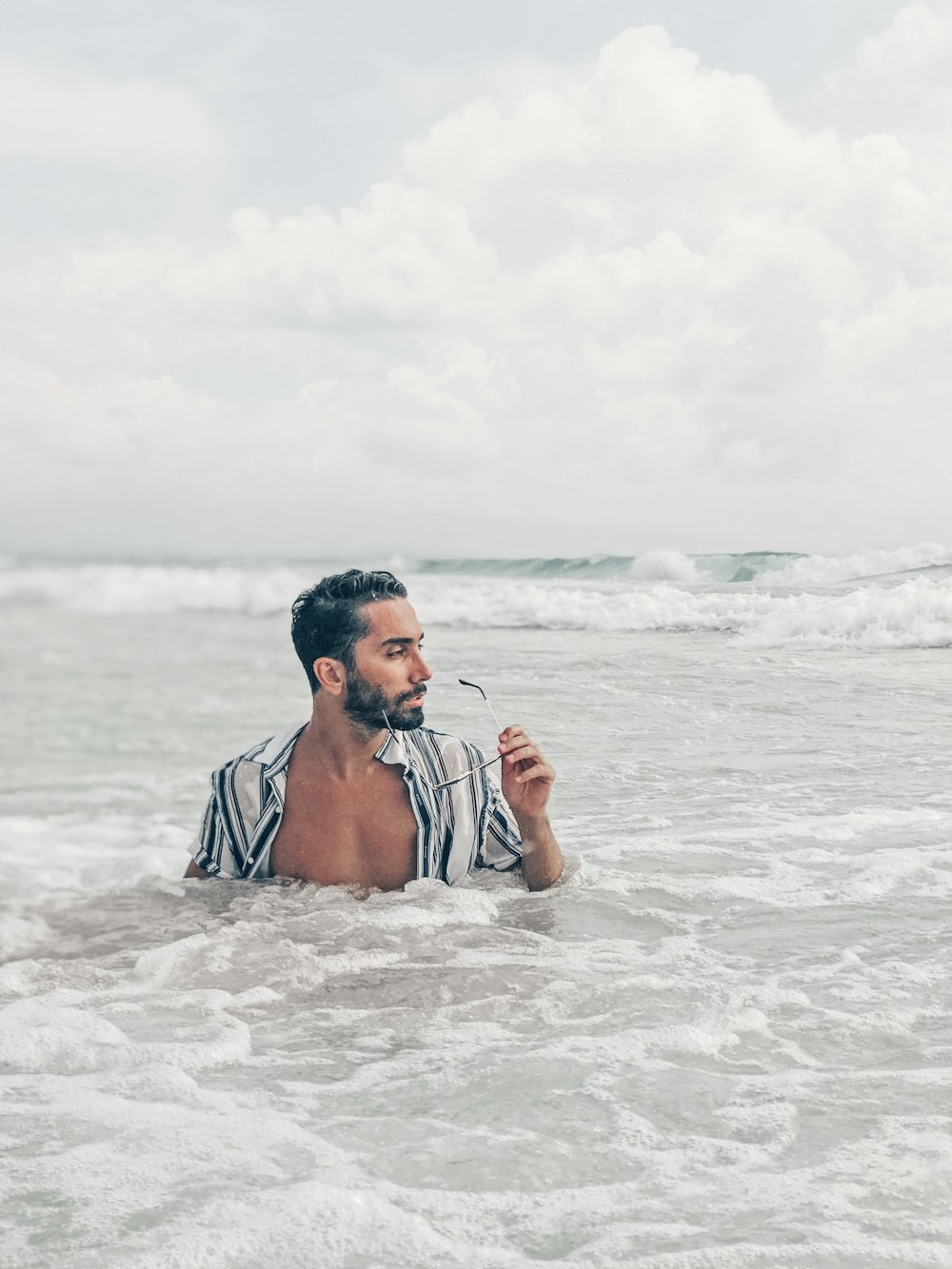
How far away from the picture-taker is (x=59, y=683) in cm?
1272

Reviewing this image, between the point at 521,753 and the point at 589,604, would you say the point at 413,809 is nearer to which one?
the point at 521,753

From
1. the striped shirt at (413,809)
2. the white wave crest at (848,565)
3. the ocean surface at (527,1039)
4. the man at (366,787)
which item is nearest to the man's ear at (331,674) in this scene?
the man at (366,787)

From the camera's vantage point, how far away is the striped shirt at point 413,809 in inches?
165

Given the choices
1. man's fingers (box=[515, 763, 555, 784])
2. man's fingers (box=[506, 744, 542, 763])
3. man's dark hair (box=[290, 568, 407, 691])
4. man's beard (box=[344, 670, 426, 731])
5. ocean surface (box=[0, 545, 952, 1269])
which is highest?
man's dark hair (box=[290, 568, 407, 691])

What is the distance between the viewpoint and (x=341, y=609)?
3971 mm

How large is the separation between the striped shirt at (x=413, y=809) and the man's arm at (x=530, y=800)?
0.12 metres

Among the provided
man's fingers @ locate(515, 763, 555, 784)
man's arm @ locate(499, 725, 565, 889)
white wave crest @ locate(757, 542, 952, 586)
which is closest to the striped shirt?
man's arm @ locate(499, 725, 565, 889)

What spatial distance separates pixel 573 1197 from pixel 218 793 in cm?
223

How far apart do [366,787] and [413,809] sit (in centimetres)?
19

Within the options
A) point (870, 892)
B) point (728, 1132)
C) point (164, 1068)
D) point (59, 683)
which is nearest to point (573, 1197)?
point (728, 1132)

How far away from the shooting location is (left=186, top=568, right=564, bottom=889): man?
3973 mm

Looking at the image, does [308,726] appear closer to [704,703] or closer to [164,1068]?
[164,1068]

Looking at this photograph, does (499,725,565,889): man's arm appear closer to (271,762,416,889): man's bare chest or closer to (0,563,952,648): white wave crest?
(271,762,416,889): man's bare chest

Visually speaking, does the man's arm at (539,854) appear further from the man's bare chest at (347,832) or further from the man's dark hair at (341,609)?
the man's dark hair at (341,609)
